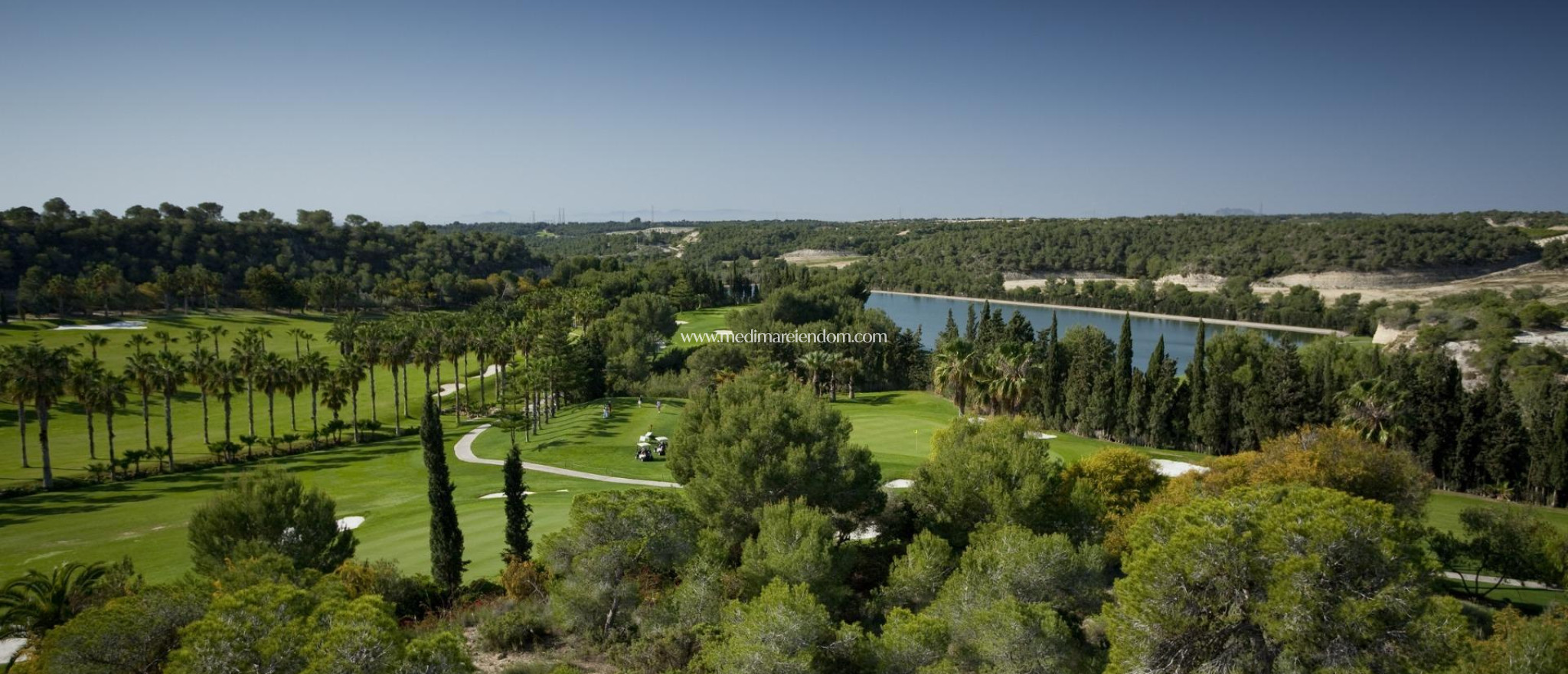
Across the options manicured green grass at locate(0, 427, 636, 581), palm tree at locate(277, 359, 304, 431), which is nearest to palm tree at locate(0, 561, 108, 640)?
manicured green grass at locate(0, 427, 636, 581)

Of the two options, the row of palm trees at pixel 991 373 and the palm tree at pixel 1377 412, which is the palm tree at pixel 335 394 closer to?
the row of palm trees at pixel 991 373

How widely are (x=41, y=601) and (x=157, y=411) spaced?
50.8 metres

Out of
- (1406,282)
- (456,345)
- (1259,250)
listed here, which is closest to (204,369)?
(456,345)

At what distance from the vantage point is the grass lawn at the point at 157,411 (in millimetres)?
47781

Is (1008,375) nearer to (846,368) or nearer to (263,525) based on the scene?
(846,368)

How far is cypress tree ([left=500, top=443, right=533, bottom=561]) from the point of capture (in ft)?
76.2

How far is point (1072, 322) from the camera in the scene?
13700 centimetres

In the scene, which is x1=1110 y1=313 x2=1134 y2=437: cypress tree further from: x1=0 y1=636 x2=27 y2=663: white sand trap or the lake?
the lake

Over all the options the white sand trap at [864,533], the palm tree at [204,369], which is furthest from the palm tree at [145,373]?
the white sand trap at [864,533]

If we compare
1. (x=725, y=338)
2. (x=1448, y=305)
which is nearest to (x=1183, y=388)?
(x=725, y=338)

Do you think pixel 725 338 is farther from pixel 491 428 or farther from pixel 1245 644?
pixel 1245 644

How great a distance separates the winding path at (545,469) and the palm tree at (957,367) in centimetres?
1764

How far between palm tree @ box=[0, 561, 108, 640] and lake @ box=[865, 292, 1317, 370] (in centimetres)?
9866

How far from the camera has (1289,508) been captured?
52.0 feet
